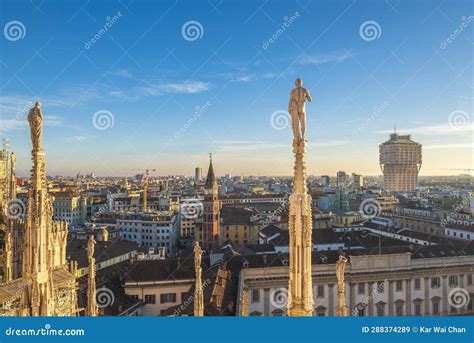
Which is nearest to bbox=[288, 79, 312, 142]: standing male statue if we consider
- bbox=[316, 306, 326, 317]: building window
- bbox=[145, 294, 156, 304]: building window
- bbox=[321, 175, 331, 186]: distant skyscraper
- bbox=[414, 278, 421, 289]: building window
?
bbox=[316, 306, 326, 317]: building window

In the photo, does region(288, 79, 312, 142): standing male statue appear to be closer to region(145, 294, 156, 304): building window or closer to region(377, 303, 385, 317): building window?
region(145, 294, 156, 304): building window

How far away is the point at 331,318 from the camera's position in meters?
3.23

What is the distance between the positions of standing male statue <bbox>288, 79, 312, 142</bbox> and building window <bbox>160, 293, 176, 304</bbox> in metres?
12.2

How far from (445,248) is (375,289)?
357 cm

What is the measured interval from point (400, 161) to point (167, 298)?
3456 cm

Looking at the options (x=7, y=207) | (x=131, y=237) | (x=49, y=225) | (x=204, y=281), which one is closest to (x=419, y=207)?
(x=131, y=237)

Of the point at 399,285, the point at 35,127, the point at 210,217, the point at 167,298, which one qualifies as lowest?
the point at 167,298

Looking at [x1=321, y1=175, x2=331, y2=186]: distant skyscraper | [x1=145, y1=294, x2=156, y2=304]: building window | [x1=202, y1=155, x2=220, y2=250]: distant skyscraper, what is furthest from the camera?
[x1=321, y1=175, x2=331, y2=186]: distant skyscraper

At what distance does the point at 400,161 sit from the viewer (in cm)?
4316

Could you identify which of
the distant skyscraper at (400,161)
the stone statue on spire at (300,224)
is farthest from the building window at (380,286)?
the distant skyscraper at (400,161)

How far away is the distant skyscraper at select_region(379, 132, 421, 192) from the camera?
41.5 m

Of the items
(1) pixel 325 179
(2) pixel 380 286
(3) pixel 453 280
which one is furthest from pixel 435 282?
(1) pixel 325 179

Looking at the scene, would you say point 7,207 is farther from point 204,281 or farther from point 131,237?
point 131,237

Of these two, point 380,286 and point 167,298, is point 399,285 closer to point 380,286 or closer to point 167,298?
point 380,286
